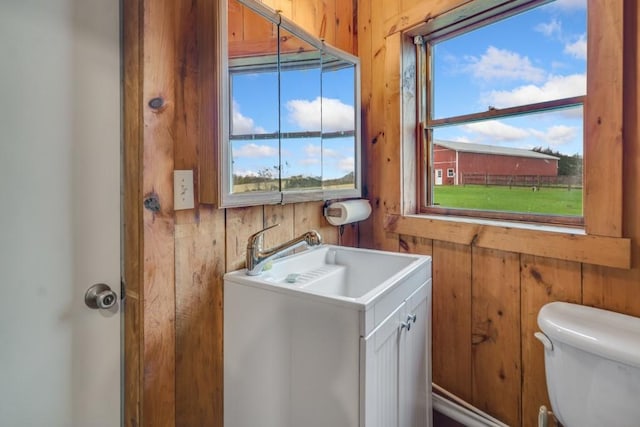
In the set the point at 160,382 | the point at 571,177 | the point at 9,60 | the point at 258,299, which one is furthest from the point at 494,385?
the point at 9,60

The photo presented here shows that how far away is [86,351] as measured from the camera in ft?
2.77

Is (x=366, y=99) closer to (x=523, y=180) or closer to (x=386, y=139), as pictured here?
(x=386, y=139)

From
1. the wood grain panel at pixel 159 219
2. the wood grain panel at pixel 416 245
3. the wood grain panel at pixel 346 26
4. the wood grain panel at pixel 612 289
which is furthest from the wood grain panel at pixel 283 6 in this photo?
the wood grain panel at pixel 612 289

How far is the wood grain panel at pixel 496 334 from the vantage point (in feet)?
4.16

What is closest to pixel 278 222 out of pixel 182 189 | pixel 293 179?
pixel 293 179

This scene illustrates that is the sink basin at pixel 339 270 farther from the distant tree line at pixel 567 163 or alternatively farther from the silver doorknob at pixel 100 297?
the distant tree line at pixel 567 163

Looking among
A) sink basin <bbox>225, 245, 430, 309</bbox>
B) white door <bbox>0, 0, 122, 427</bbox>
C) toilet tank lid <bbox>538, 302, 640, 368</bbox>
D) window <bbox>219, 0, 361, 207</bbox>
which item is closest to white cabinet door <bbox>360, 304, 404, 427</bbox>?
sink basin <bbox>225, 245, 430, 309</bbox>

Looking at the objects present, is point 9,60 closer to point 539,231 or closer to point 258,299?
point 258,299

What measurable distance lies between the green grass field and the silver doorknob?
4.59 feet

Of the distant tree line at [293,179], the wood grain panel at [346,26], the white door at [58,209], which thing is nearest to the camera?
the white door at [58,209]

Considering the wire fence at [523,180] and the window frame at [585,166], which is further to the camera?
the wire fence at [523,180]

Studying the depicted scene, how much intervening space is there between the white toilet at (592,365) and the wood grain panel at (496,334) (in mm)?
213

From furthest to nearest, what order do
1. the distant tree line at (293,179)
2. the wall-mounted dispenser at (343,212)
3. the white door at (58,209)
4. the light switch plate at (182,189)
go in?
the wall-mounted dispenser at (343,212), the distant tree line at (293,179), the light switch plate at (182,189), the white door at (58,209)

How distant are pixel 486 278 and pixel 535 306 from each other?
0.63ft
